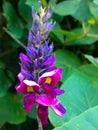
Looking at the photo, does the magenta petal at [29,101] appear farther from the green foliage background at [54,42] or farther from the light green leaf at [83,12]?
the light green leaf at [83,12]

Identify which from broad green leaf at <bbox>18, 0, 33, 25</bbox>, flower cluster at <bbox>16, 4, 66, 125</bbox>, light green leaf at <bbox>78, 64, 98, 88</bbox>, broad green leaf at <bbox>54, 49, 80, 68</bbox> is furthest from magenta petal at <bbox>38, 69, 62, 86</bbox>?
broad green leaf at <bbox>18, 0, 33, 25</bbox>

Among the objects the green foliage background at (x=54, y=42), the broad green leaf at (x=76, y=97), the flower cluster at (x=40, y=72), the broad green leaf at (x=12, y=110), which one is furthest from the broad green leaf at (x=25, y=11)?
the flower cluster at (x=40, y=72)

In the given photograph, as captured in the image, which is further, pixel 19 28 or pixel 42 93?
pixel 19 28

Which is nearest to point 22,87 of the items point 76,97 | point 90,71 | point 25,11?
point 76,97

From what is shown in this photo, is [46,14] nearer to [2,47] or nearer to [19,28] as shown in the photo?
[19,28]

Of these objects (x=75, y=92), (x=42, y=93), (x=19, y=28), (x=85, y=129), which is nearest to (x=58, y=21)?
(x=19, y=28)

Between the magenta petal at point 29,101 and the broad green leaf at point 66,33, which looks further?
the broad green leaf at point 66,33

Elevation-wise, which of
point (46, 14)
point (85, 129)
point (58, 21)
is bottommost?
point (58, 21)
